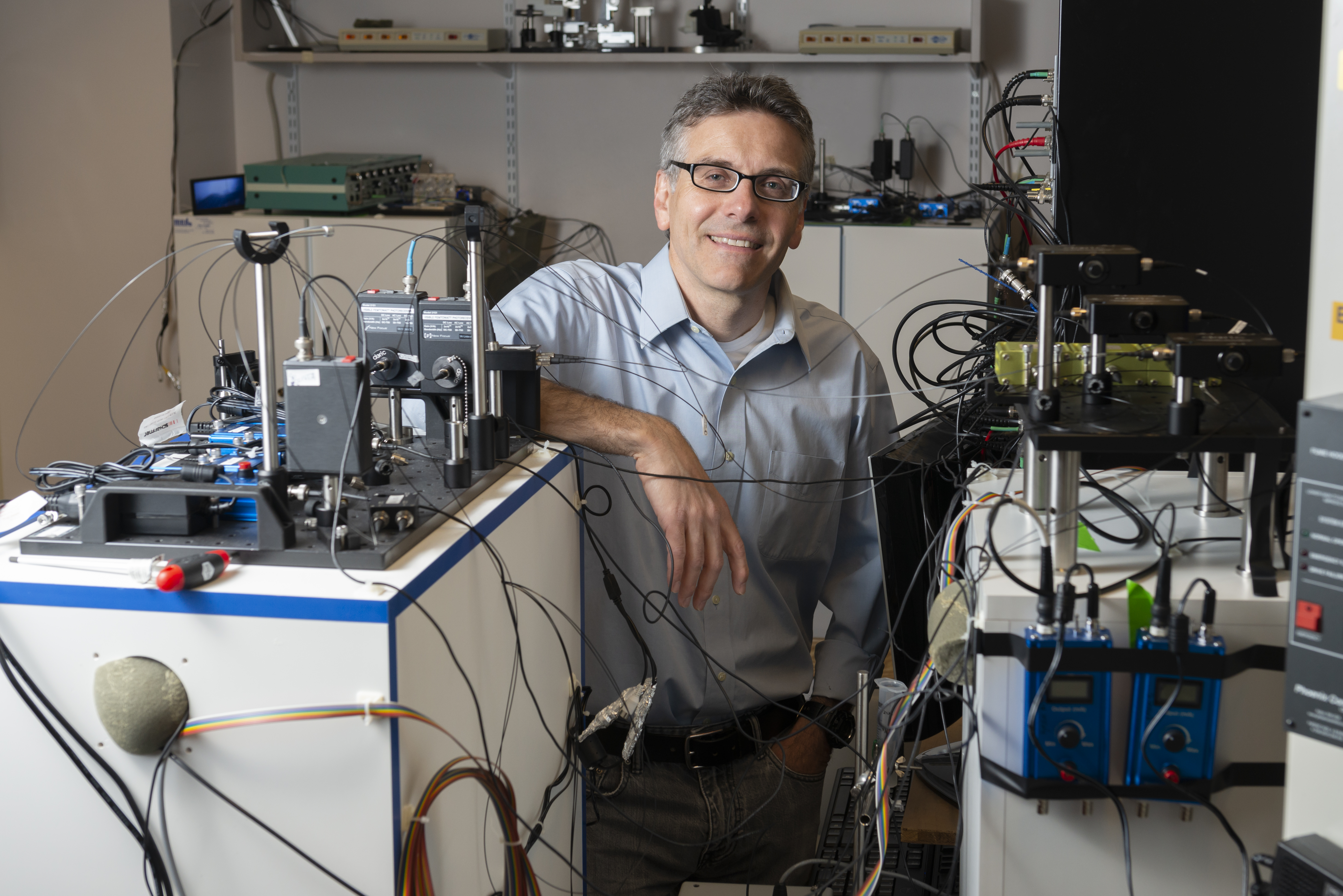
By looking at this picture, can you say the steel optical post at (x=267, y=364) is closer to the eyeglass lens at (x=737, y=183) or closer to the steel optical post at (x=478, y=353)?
the steel optical post at (x=478, y=353)

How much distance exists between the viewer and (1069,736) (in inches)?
36.2

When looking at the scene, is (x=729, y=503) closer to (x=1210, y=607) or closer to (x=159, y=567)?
(x=1210, y=607)

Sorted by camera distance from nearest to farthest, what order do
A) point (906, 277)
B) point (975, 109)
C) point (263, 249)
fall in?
1. point (263, 249)
2. point (906, 277)
3. point (975, 109)

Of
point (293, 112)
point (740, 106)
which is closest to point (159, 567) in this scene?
point (740, 106)

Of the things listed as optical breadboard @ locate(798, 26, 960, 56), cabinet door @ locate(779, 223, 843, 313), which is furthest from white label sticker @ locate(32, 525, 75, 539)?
optical breadboard @ locate(798, 26, 960, 56)

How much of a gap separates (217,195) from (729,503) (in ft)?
8.39

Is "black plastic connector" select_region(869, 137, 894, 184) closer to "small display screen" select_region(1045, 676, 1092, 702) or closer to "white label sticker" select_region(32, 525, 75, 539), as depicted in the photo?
"small display screen" select_region(1045, 676, 1092, 702)

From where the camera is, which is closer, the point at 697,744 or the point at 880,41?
the point at 697,744

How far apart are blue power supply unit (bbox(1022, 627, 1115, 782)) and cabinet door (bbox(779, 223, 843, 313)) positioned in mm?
2383

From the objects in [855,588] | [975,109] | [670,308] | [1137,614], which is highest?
[975,109]

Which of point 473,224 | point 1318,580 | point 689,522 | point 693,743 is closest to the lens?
point 1318,580

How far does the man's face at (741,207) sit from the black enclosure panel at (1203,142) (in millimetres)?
410

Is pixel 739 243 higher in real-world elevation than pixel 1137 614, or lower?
higher

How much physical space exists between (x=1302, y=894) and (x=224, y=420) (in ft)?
3.82
